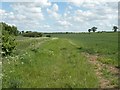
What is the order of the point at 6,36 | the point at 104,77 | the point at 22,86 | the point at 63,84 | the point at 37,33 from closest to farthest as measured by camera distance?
1. the point at 22,86
2. the point at 63,84
3. the point at 104,77
4. the point at 6,36
5. the point at 37,33

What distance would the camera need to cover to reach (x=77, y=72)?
14.7 m

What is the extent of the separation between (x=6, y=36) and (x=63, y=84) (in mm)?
13370

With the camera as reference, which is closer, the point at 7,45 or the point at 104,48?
the point at 7,45

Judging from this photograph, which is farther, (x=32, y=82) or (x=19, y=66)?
(x=19, y=66)

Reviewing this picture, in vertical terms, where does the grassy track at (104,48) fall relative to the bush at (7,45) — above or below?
below

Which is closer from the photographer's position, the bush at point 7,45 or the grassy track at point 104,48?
the bush at point 7,45

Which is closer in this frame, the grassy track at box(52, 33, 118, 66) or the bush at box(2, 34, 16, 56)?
the bush at box(2, 34, 16, 56)

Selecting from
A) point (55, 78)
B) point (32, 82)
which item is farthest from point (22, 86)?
point (55, 78)

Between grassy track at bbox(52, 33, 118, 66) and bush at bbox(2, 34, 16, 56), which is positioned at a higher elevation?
bush at bbox(2, 34, 16, 56)

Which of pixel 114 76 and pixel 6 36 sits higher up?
pixel 6 36

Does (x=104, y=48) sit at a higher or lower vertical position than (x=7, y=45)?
lower

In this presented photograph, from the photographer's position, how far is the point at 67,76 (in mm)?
13469

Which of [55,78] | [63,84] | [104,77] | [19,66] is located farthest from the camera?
[19,66]

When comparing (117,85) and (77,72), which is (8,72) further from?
(117,85)
